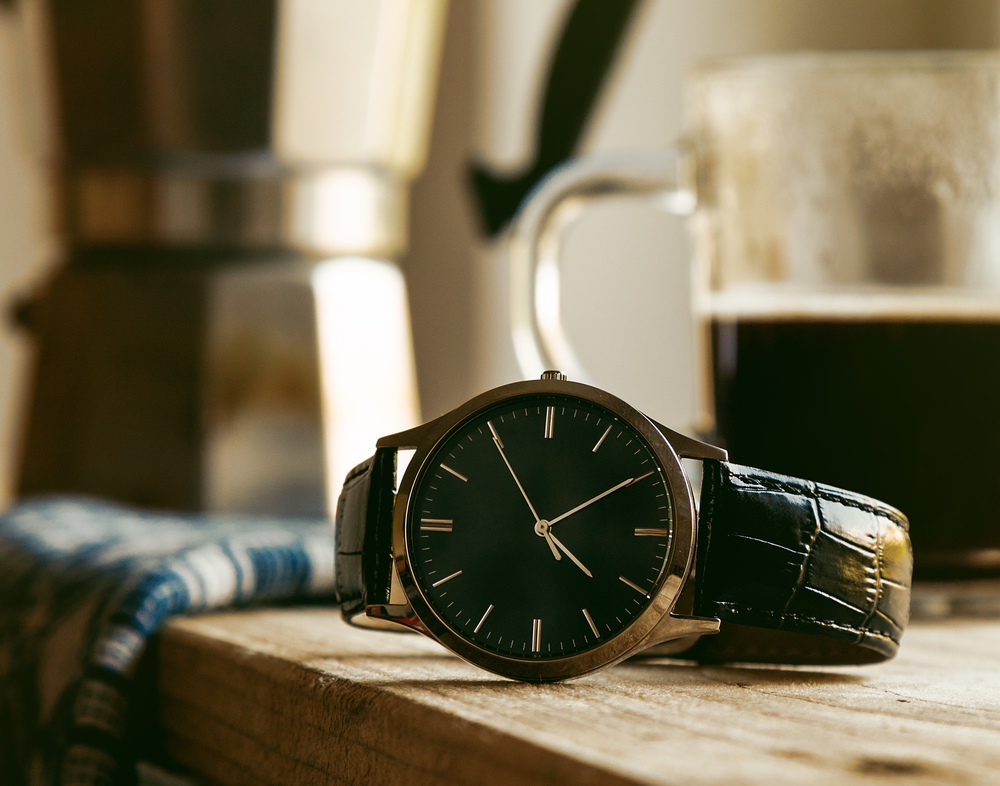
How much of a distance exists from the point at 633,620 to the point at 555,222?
0.31m

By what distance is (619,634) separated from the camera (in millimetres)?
379

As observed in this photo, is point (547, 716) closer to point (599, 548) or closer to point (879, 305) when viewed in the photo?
point (599, 548)

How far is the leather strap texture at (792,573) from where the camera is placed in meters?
0.40

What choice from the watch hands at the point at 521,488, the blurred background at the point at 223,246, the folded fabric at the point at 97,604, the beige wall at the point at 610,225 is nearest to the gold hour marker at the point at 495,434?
the watch hands at the point at 521,488

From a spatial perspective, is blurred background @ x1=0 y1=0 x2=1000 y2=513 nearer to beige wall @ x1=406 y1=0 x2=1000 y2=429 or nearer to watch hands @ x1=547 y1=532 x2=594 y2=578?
beige wall @ x1=406 y1=0 x2=1000 y2=429

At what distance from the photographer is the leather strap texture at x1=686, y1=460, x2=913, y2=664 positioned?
404 mm

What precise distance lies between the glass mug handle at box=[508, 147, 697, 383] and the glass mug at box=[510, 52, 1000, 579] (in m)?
0.05

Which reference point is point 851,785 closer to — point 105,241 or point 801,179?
point 801,179

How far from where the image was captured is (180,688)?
434 millimetres

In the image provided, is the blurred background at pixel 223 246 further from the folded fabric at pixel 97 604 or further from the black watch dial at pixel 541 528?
the black watch dial at pixel 541 528

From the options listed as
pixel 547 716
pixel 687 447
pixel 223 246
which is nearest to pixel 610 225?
pixel 223 246

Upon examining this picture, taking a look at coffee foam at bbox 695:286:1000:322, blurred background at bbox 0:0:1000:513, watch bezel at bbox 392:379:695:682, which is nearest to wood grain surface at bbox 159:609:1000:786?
watch bezel at bbox 392:379:695:682

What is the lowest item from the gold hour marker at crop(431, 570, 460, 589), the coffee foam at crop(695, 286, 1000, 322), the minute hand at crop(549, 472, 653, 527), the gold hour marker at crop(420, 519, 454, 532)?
the gold hour marker at crop(431, 570, 460, 589)

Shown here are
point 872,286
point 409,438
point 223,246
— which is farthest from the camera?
Result: point 223,246
